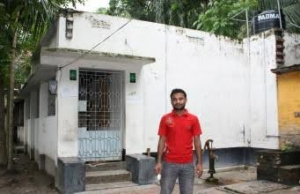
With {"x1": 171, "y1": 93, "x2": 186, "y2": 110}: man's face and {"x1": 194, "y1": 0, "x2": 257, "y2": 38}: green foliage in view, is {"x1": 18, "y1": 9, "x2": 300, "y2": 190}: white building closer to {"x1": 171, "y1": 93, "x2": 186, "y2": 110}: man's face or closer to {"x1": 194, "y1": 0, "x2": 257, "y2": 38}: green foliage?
{"x1": 194, "y1": 0, "x2": 257, "y2": 38}: green foliage

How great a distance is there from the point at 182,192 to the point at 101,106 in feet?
13.8

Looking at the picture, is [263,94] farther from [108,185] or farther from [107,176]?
[108,185]

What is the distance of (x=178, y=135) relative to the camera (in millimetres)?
4602

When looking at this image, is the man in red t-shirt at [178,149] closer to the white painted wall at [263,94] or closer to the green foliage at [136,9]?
the white painted wall at [263,94]

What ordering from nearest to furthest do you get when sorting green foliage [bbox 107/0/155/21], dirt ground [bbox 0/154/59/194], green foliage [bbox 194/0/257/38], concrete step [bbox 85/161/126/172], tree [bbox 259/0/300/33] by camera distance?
dirt ground [bbox 0/154/59/194] → concrete step [bbox 85/161/126/172] → tree [bbox 259/0/300/33] → green foliage [bbox 194/0/257/38] → green foliage [bbox 107/0/155/21]

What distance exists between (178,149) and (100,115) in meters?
4.08

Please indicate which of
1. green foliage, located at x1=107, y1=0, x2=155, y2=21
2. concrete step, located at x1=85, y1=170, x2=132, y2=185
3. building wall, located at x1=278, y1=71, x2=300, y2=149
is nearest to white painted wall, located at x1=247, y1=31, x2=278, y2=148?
building wall, located at x1=278, y1=71, x2=300, y2=149

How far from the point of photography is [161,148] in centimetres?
469

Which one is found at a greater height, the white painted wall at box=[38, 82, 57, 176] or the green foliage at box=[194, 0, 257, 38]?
the green foliage at box=[194, 0, 257, 38]

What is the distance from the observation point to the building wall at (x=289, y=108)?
349 inches

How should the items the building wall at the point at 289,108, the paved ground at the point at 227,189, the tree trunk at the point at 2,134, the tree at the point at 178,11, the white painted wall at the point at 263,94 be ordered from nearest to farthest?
the paved ground at the point at 227,189 < the building wall at the point at 289,108 < the white painted wall at the point at 263,94 < the tree trunk at the point at 2,134 < the tree at the point at 178,11

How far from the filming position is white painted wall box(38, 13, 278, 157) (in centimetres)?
784

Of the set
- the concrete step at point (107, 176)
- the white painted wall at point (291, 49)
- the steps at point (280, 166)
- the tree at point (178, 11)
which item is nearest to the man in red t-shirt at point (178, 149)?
the concrete step at point (107, 176)

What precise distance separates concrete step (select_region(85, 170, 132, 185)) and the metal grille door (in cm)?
51
